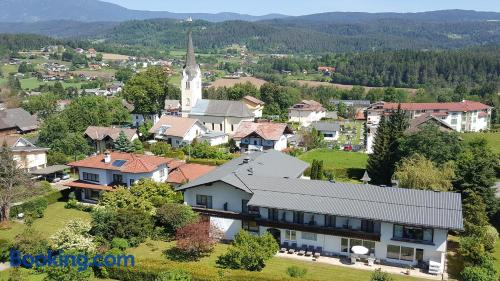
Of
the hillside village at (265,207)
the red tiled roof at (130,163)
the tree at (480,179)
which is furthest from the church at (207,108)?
the tree at (480,179)

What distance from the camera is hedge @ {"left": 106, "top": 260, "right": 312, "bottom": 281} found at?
2580cm

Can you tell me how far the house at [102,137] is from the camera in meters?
61.7

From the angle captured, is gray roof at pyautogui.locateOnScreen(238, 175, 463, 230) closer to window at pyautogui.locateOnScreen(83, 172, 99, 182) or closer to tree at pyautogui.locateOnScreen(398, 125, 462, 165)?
tree at pyautogui.locateOnScreen(398, 125, 462, 165)

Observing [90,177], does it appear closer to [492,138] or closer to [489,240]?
[489,240]

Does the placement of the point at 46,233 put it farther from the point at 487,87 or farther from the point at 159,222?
the point at 487,87

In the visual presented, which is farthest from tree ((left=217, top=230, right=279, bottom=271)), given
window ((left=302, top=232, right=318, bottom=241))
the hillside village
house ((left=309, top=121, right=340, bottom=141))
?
house ((left=309, top=121, right=340, bottom=141))

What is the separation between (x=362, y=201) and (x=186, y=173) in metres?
16.7

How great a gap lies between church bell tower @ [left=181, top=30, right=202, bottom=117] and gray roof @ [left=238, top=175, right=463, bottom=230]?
133 ft

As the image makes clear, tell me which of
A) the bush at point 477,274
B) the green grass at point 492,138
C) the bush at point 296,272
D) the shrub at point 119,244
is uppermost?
the bush at point 477,274

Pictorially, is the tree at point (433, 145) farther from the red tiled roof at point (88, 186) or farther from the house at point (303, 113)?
the house at point (303, 113)

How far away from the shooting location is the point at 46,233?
35.2 m

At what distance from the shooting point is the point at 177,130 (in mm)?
63500

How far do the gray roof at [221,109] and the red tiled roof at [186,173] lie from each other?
26.5 meters

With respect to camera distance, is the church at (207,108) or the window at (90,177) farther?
the church at (207,108)
